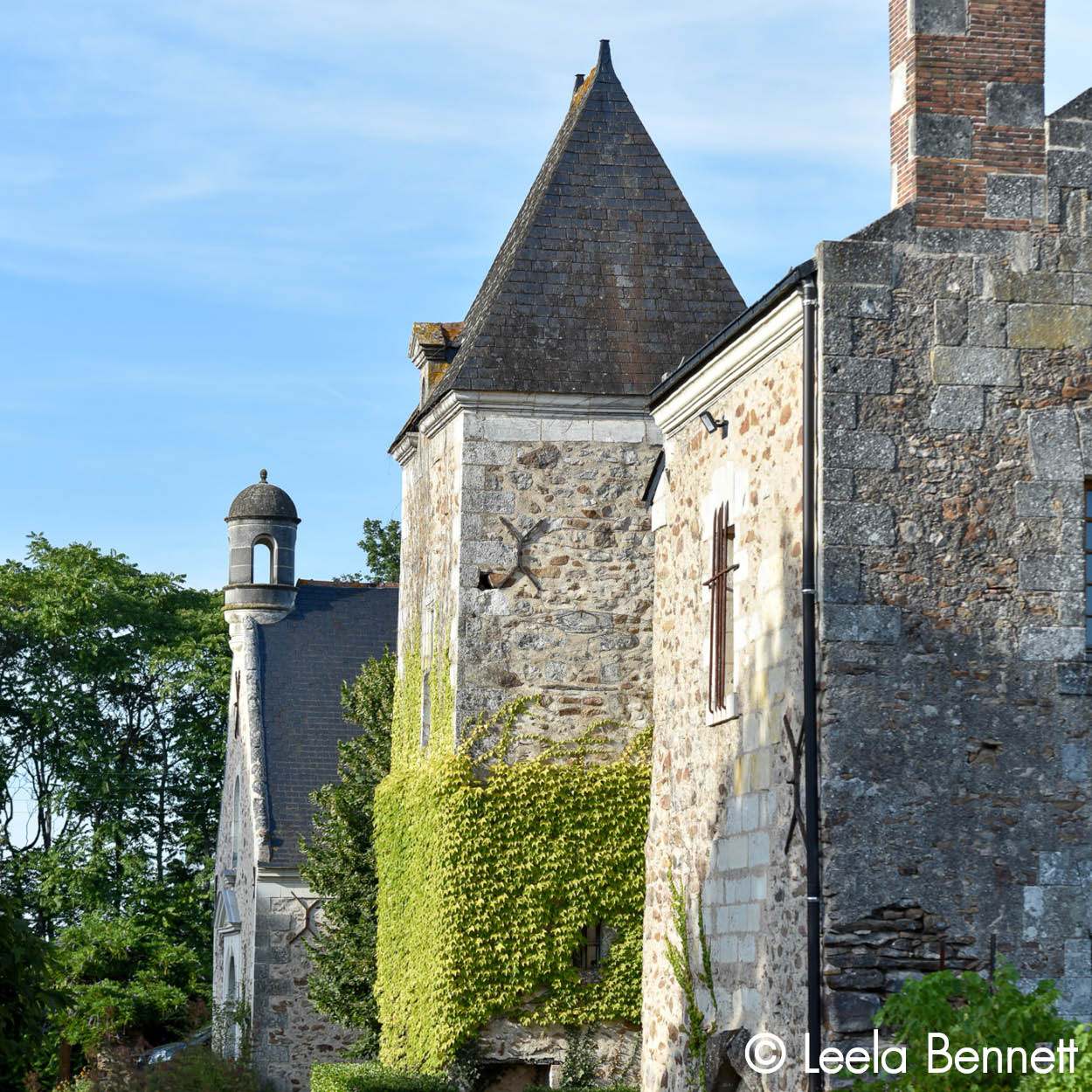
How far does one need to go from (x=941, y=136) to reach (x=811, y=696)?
11.0 feet

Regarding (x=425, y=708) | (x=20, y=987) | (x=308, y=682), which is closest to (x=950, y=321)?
(x=20, y=987)

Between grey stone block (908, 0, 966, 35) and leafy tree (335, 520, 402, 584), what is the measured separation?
31.1 m

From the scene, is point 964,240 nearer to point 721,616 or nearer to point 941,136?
point 941,136

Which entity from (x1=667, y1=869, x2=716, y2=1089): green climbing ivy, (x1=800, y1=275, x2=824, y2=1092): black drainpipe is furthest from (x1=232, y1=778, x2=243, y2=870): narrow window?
(x1=800, y1=275, x2=824, y2=1092): black drainpipe

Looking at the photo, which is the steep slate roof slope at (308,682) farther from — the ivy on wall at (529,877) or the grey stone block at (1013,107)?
the grey stone block at (1013,107)

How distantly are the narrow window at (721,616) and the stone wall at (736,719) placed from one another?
130 mm

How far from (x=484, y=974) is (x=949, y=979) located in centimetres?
700

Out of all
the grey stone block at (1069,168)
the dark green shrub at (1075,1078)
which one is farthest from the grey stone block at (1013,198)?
the dark green shrub at (1075,1078)

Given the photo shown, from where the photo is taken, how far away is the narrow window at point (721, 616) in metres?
12.0

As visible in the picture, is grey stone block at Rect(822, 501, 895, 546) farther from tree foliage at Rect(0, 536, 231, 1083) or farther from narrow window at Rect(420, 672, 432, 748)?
tree foliage at Rect(0, 536, 231, 1083)

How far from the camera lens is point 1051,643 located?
10.3 m

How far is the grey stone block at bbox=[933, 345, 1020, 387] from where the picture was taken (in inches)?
410

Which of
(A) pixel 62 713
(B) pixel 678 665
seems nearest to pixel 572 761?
(B) pixel 678 665

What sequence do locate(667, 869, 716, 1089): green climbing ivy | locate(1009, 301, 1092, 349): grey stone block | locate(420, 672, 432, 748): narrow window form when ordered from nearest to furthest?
locate(1009, 301, 1092, 349): grey stone block
locate(667, 869, 716, 1089): green climbing ivy
locate(420, 672, 432, 748): narrow window
